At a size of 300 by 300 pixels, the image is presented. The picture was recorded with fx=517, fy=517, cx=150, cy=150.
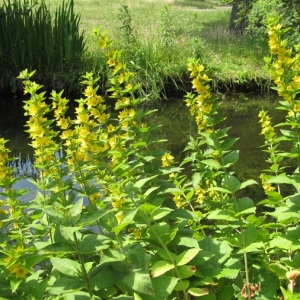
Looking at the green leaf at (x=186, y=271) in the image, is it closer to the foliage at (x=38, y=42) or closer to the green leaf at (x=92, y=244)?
the green leaf at (x=92, y=244)

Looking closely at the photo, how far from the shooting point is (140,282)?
132cm

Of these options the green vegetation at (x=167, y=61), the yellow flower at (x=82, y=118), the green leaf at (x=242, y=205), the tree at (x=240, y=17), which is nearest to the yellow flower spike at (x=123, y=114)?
the yellow flower at (x=82, y=118)

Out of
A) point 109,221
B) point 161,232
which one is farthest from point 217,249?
point 109,221

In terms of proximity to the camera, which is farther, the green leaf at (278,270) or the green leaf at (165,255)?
the green leaf at (278,270)

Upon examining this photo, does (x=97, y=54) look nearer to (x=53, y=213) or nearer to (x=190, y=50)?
(x=190, y=50)

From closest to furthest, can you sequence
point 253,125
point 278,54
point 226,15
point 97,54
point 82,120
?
point 278,54, point 82,120, point 253,125, point 97,54, point 226,15

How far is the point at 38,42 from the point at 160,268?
22.1ft

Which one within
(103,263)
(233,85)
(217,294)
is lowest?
(233,85)

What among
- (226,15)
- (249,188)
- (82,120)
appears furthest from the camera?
(226,15)

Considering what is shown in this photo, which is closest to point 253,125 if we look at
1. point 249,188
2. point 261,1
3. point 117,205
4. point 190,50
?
point 249,188

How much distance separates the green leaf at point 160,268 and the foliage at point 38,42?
634cm

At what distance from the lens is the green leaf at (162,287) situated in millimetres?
1440

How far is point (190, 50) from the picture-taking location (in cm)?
853

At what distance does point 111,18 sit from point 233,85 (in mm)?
5937
